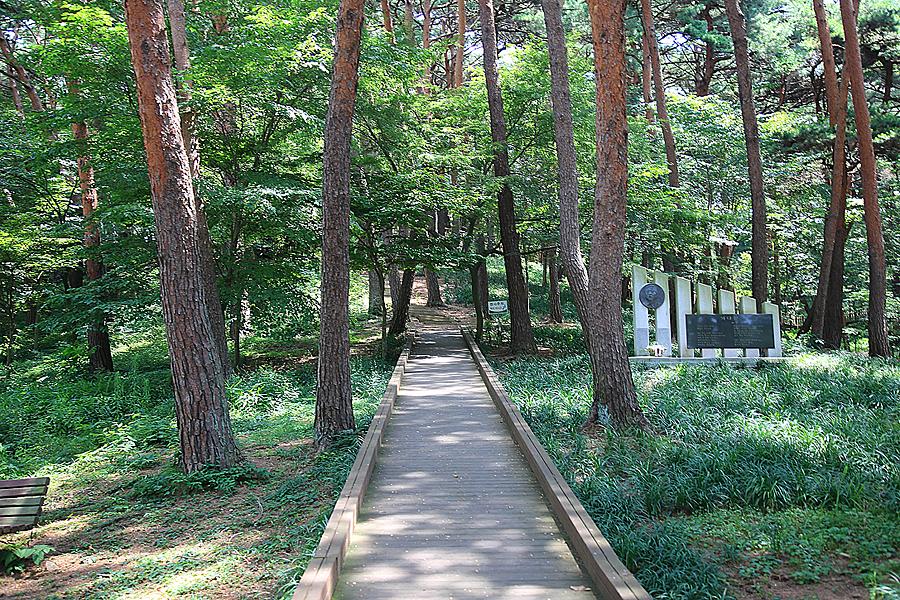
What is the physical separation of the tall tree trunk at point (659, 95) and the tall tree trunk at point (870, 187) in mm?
4378

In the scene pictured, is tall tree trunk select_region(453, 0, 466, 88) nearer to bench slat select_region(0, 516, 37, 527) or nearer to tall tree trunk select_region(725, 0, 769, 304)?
tall tree trunk select_region(725, 0, 769, 304)

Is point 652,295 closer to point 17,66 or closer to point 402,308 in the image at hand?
point 402,308

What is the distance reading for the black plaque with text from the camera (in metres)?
13.3

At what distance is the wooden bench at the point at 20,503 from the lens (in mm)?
5242

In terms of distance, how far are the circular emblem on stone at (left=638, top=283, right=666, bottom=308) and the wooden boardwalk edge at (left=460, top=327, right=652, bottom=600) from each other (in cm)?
636

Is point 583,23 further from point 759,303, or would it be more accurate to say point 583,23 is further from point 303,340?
point 303,340

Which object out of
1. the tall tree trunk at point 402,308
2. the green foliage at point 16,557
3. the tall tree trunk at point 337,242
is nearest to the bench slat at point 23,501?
the green foliage at point 16,557

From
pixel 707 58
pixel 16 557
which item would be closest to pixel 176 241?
pixel 16 557

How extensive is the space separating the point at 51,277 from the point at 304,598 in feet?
54.8

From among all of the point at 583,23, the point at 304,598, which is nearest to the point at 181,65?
the point at 304,598

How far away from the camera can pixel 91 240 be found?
1270 centimetres

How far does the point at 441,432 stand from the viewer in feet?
26.4

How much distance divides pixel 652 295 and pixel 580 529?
9.34 metres

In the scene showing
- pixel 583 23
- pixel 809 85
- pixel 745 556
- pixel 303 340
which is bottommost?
pixel 745 556
